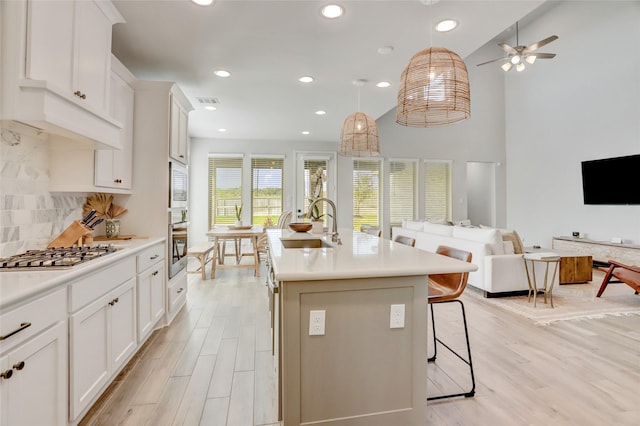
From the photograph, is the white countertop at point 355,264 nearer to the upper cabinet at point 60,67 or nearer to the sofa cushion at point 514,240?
the upper cabinet at point 60,67

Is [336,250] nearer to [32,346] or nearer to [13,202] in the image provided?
[32,346]

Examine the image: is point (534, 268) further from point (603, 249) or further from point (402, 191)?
point (402, 191)

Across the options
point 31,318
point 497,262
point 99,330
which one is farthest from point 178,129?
point 497,262

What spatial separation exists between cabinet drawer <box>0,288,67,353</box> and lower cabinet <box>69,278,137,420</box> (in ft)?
0.46

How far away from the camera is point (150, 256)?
2.68 metres

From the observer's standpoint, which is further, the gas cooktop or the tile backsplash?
the tile backsplash

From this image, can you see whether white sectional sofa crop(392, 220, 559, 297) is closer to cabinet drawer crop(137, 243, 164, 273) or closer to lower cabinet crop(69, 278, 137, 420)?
cabinet drawer crop(137, 243, 164, 273)

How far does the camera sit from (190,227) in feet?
23.9

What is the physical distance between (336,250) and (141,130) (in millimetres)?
2372

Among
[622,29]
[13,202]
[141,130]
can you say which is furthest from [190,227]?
[622,29]

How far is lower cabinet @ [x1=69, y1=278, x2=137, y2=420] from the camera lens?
1571mm

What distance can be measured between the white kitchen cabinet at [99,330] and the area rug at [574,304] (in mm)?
3736

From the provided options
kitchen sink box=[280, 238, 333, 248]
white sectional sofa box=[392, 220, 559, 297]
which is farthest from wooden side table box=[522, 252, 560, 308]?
kitchen sink box=[280, 238, 333, 248]

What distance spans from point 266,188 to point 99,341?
5956mm
